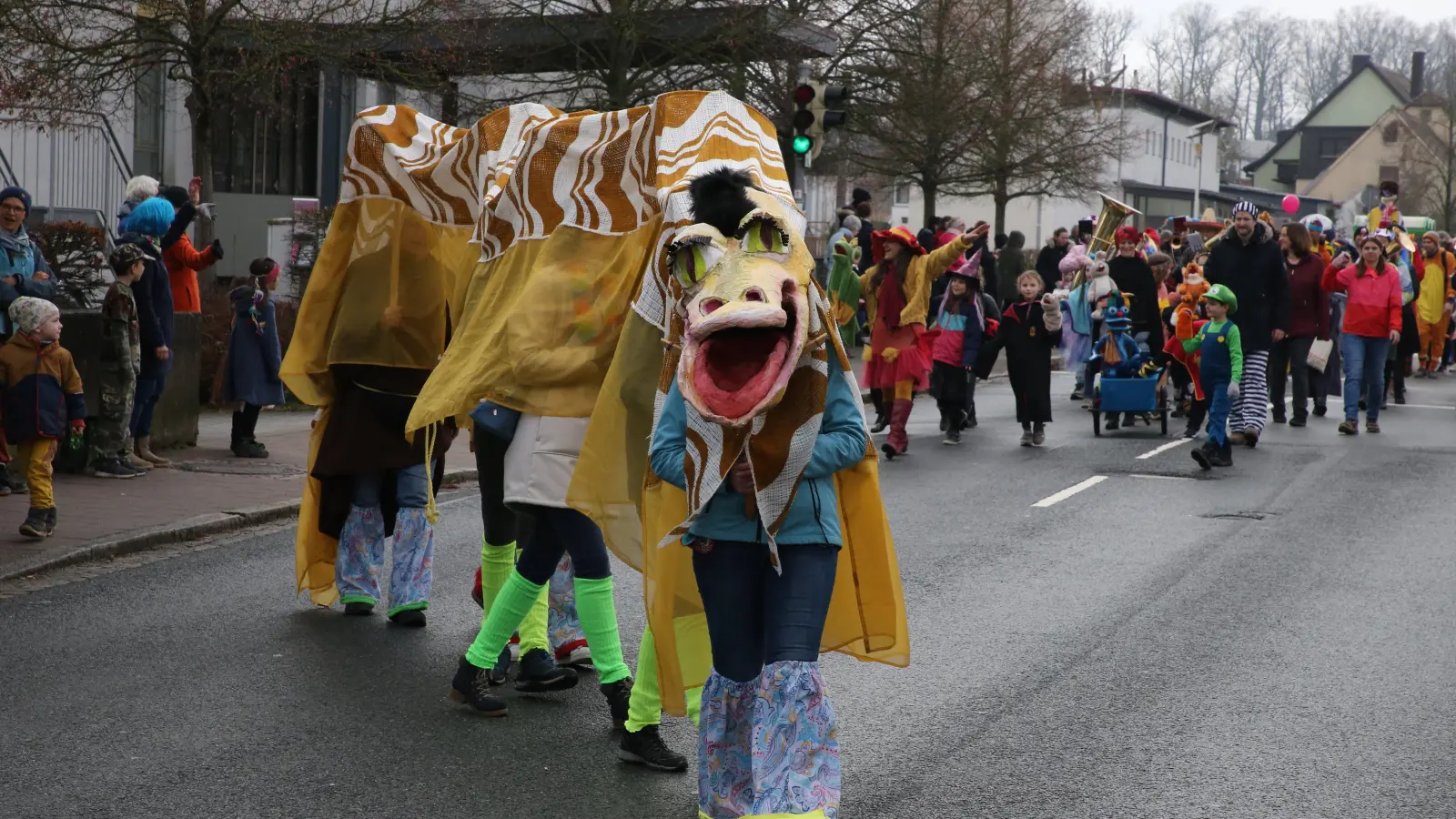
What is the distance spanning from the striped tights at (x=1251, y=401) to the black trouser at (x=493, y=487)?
10525mm

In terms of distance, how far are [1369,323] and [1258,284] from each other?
1435 millimetres

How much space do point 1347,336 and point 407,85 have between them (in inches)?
419

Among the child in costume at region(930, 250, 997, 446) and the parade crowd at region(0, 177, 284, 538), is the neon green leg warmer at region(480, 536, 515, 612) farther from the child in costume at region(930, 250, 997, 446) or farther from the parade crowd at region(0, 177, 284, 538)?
the child in costume at region(930, 250, 997, 446)

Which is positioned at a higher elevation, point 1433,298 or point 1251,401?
point 1433,298

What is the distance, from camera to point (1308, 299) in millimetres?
17844

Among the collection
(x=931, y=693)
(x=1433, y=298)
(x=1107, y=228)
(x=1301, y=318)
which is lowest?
(x=931, y=693)

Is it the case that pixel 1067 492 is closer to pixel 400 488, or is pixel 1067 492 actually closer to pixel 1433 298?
pixel 400 488

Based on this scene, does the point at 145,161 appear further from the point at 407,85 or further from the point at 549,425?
the point at 549,425

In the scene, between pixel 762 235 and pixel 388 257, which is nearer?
pixel 762 235

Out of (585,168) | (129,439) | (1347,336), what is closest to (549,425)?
(585,168)

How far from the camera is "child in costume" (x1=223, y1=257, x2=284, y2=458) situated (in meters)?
13.5

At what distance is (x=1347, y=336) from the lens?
17188 mm

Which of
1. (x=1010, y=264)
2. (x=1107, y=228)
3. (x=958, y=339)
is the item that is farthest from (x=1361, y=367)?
(x=1010, y=264)

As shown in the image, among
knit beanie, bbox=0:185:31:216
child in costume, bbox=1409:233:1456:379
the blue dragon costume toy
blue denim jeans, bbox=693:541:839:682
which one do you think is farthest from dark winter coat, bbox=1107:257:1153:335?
blue denim jeans, bbox=693:541:839:682
